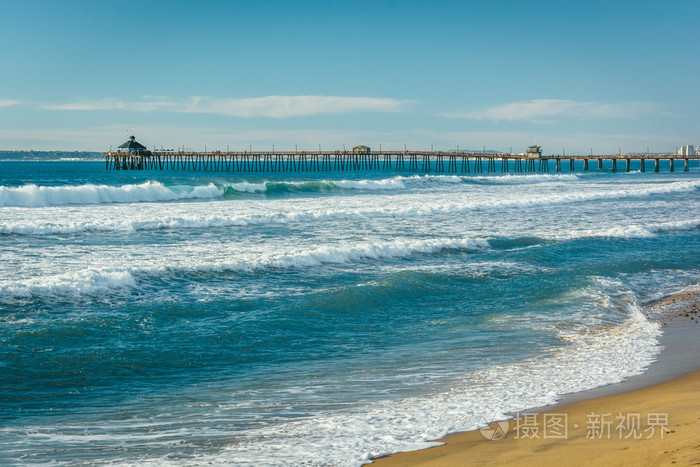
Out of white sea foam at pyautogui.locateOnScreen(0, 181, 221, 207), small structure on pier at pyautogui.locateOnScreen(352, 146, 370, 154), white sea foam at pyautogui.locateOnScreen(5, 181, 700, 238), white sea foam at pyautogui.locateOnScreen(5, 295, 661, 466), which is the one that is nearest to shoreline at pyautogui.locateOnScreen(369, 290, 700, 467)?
white sea foam at pyautogui.locateOnScreen(5, 295, 661, 466)

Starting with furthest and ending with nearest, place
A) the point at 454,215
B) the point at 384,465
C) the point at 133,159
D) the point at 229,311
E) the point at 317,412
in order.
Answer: the point at 133,159, the point at 454,215, the point at 229,311, the point at 317,412, the point at 384,465

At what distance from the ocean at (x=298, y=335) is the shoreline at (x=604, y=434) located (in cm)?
24

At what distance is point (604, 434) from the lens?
4.70 meters

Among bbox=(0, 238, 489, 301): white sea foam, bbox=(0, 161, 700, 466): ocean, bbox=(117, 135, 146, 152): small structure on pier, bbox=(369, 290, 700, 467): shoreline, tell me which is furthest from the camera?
bbox=(117, 135, 146, 152): small structure on pier

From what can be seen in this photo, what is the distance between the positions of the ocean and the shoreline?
0.24 metres

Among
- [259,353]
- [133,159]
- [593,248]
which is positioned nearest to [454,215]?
[593,248]

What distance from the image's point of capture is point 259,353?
7496mm

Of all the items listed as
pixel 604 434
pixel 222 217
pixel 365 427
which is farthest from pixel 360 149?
pixel 604 434

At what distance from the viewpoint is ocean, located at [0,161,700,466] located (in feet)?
16.7

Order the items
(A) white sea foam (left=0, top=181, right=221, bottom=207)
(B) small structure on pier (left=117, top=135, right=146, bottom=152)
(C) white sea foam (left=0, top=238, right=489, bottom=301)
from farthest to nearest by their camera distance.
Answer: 1. (B) small structure on pier (left=117, top=135, right=146, bottom=152)
2. (A) white sea foam (left=0, top=181, right=221, bottom=207)
3. (C) white sea foam (left=0, top=238, right=489, bottom=301)

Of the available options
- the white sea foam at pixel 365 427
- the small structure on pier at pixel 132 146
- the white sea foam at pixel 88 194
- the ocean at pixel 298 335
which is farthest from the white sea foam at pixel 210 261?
the small structure on pier at pixel 132 146

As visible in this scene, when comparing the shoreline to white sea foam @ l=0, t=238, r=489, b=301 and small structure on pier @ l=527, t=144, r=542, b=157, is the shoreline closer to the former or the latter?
white sea foam @ l=0, t=238, r=489, b=301

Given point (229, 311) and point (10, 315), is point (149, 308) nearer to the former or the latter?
point (229, 311)

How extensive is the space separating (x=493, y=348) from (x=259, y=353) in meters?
2.90
